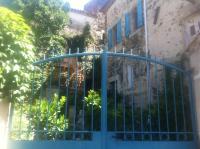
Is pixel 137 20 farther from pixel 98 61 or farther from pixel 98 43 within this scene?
pixel 98 43

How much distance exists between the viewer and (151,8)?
10.1 meters

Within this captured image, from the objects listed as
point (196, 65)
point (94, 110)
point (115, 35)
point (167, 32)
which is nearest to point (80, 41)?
point (115, 35)

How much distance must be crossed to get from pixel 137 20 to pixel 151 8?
3.45ft

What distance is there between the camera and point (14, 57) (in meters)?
4.64

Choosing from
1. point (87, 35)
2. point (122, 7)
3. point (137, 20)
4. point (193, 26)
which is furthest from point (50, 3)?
point (193, 26)

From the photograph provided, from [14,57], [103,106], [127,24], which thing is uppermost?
[127,24]

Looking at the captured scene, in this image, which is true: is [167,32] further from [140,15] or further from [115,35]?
[115,35]

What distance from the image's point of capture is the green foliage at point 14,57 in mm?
4527

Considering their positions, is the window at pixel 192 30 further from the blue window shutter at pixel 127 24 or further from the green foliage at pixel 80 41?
the green foliage at pixel 80 41

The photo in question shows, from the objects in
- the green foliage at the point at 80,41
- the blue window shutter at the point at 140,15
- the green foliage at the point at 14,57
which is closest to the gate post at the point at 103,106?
the green foliage at the point at 14,57

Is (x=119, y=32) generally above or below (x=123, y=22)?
below

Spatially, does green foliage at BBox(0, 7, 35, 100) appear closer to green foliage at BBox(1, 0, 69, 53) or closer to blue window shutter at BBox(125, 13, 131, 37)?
blue window shutter at BBox(125, 13, 131, 37)

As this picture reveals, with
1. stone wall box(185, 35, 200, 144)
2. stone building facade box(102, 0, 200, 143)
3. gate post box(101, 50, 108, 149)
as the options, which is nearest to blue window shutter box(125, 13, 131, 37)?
stone building facade box(102, 0, 200, 143)

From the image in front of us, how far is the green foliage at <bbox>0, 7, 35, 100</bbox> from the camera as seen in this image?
4.53 metres
